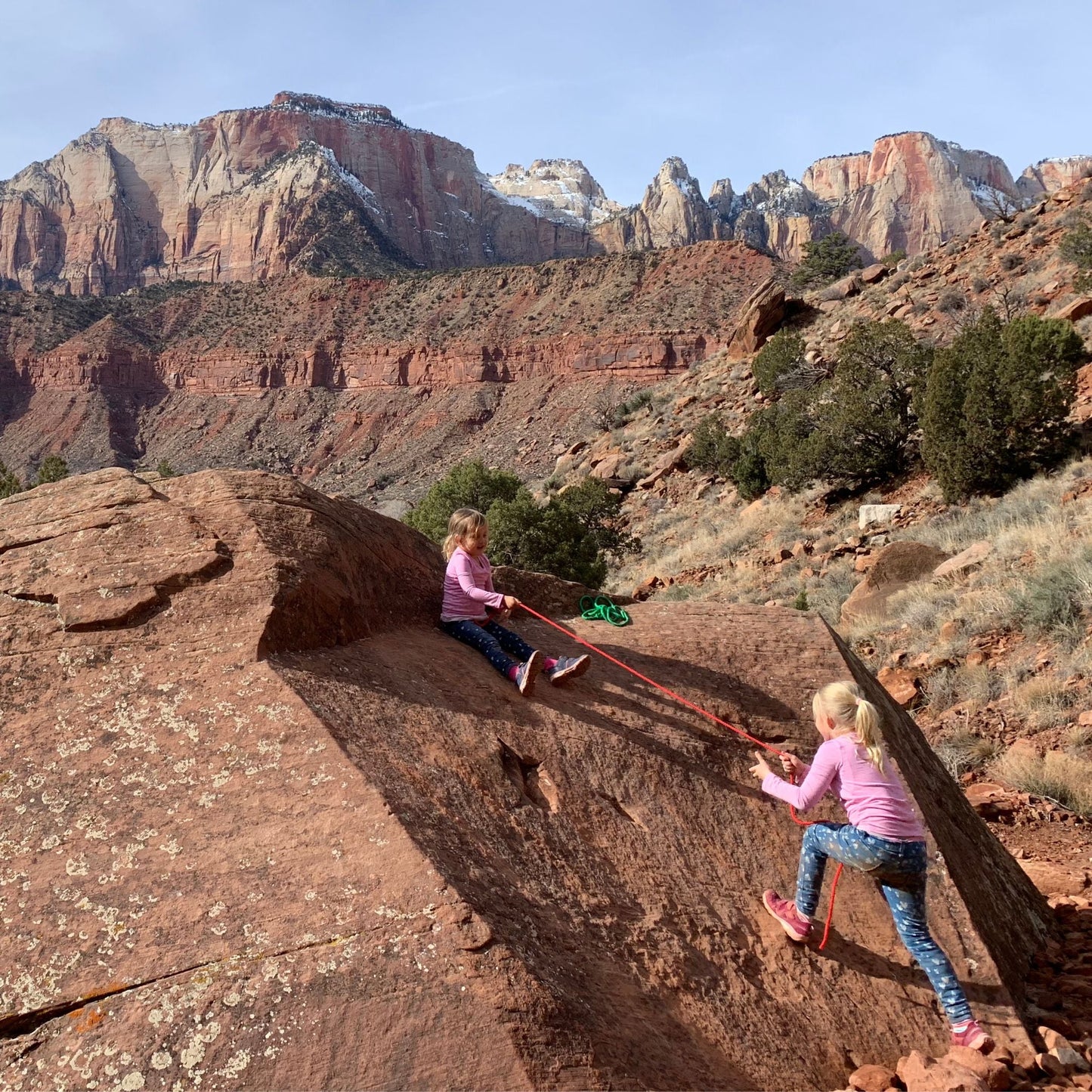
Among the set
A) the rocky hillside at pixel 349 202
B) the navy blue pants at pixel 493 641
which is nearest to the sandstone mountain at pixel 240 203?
the rocky hillside at pixel 349 202

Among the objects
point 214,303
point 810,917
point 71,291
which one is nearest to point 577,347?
point 214,303

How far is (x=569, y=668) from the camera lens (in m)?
4.47

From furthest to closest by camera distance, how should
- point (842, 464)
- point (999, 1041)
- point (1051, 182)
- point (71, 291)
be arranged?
point (1051, 182), point (71, 291), point (842, 464), point (999, 1041)

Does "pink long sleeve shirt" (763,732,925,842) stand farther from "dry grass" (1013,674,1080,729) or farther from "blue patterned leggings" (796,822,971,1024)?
"dry grass" (1013,674,1080,729)

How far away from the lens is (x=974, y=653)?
9250 millimetres

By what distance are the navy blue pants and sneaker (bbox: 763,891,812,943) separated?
1.65 meters

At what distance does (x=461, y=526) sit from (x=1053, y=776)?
16.9 feet

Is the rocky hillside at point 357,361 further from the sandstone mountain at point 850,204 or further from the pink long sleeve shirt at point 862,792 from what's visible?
the sandstone mountain at point 850,204

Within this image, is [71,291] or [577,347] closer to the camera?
[577,347]

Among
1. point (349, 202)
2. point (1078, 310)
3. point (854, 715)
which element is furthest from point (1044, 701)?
point (349, 202)

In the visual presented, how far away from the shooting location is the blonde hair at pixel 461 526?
5141 millimetres

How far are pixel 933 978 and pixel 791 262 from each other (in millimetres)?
78842

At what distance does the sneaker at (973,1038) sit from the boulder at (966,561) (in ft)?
29.8

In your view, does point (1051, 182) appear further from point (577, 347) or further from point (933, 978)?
point (933, 978)
